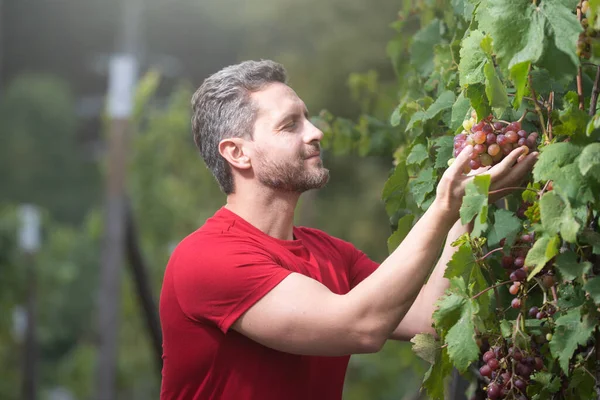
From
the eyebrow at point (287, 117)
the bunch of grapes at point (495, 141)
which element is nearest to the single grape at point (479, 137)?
the bunch of grapes at point (495, 141)

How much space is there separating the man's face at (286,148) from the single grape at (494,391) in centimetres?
71

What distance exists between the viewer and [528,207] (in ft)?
6.81

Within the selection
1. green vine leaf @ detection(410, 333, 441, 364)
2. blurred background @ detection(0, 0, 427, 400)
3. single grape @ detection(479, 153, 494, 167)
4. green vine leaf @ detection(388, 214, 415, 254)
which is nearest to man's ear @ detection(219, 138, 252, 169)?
green vine leaf @ detection(388, 214, 415, 254)

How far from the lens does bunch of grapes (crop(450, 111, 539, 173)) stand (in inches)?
78.7

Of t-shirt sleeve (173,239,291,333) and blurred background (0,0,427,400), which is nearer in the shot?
t-shirt sleeve (173,239,291,333)

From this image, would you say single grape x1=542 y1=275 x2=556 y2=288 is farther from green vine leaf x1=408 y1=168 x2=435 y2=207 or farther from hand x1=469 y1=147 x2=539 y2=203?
green vine leaf x1=408 y1=168 x2=435 y2=207

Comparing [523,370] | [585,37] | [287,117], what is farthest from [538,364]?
[287,117]

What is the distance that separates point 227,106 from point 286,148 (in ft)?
0.74

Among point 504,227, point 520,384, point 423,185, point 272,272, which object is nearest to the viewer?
point 520,384

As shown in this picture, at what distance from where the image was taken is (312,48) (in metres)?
23.4

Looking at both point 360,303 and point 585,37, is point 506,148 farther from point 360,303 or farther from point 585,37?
point 360,303

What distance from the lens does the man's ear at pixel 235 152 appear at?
267 centimetres

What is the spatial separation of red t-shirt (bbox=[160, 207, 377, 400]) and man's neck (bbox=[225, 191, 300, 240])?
4 centimetres

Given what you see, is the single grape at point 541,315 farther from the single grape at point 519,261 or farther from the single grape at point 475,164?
the single grape at point 475,164
